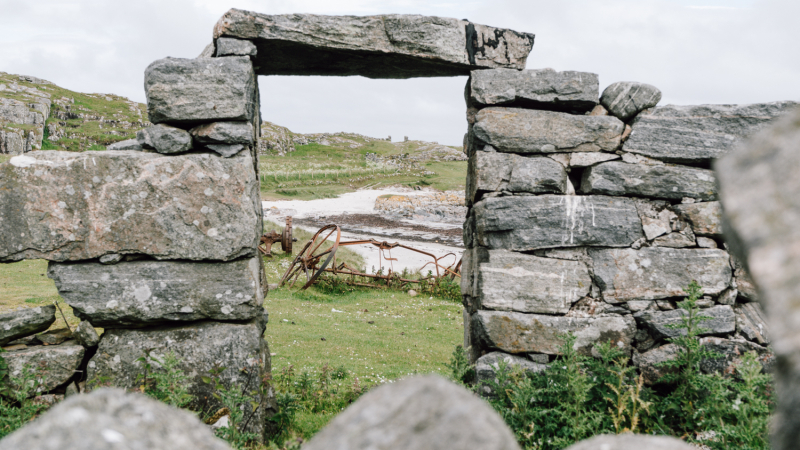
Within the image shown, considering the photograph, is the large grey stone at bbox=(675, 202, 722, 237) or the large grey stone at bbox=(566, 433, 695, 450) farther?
the large grey stone at bbox=(675, 202, 722, 237)

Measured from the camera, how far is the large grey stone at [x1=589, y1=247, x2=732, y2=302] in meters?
4.16

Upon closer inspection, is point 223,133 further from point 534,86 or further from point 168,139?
point 534,86

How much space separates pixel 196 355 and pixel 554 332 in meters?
3.06

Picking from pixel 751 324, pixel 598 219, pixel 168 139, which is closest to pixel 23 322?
pixel 168 139

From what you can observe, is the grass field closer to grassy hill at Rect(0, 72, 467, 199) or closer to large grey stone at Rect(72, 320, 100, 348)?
grassy hill at Rect(0, 72, 467, 199)

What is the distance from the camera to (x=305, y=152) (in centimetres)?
5969

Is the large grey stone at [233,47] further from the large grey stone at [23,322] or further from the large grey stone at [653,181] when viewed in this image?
the large grey stone at [653,181]

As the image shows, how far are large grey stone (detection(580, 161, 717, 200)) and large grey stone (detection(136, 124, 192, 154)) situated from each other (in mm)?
3553

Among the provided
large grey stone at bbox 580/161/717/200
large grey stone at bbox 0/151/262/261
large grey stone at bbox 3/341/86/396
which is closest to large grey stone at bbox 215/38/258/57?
large grey stone at bbox 0/151/262/261

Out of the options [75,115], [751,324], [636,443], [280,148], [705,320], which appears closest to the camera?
[636,443]

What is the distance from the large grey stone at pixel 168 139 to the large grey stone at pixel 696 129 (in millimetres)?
3881

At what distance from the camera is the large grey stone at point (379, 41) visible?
4008mm

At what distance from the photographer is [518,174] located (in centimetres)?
430

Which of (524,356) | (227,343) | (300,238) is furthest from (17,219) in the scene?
(300,238)
